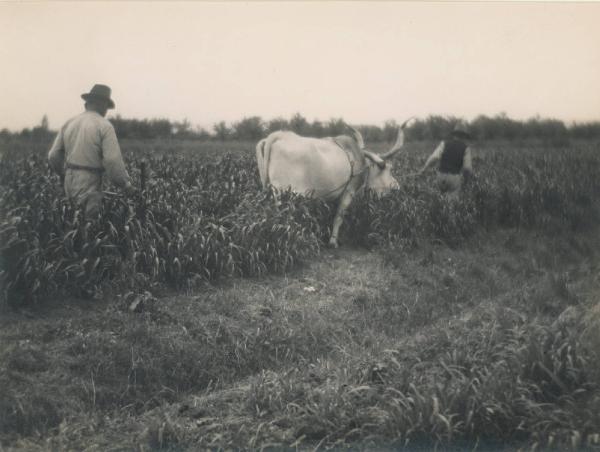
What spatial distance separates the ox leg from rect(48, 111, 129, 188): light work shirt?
10.2ft

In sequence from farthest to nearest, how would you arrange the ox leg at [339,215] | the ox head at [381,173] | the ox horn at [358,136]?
1. the ox head at [381,173]
2. the ox horn at [358,136]
3. the ox leg at [339,215]

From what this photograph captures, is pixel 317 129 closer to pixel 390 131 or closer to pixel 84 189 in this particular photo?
pixel 390 131

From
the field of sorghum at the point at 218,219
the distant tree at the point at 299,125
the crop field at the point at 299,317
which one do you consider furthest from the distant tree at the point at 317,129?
the crop field at the point at 299,317

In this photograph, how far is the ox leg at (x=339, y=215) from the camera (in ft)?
26.0

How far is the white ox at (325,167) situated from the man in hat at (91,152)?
2343 millimetres

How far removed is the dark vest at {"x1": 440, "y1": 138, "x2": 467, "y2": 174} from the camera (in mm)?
8648

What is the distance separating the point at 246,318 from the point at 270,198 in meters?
2.21

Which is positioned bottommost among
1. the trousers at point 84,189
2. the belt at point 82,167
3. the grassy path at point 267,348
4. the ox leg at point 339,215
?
the grassy path at point 267,348

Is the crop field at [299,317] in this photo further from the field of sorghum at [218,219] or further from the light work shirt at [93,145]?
the light work shirt at [93,145]

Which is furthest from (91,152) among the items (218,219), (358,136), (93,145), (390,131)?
(390,131)

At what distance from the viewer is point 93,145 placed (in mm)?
5738

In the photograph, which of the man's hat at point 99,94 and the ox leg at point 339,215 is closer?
the man's hat at point 99,94

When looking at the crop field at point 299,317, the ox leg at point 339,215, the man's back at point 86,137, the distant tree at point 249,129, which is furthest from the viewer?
the distant tree at point 249,129

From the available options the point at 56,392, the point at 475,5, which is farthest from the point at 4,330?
the point at 475,5
